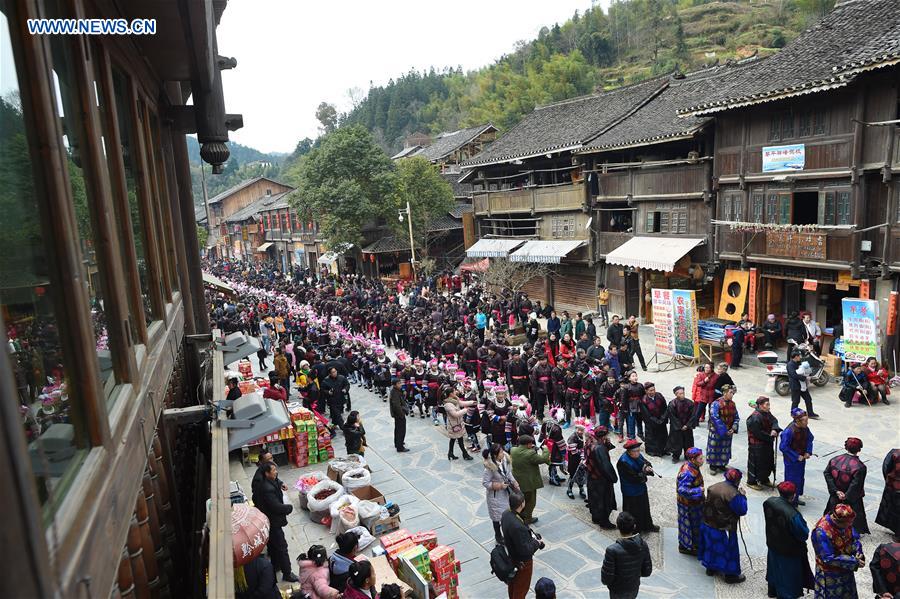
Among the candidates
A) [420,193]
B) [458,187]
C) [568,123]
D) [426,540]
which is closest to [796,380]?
[426,540]

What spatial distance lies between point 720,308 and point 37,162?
71.8 feet

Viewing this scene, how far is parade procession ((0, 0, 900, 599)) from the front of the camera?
7.83 ft

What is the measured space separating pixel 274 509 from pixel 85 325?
6235mm

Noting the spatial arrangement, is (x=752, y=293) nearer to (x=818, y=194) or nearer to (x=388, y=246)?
(x=818, y=194)

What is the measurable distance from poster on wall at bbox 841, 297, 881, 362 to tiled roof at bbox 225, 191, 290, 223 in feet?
167

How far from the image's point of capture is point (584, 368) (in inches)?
564

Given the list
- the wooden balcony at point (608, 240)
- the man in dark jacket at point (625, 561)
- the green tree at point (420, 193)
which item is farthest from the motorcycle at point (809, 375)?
the green tree at point (420, 193)

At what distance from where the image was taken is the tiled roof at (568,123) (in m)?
27.8

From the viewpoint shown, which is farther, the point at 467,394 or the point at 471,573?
the point at 467,394

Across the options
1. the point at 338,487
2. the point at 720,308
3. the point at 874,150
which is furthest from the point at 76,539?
the point at 720,308

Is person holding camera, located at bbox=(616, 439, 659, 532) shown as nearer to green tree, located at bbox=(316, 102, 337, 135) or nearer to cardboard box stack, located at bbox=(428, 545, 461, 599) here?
cardboard box stack, located at bbox=(428, 545, 461, 599)

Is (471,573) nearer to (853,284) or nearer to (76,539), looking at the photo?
(76,539)

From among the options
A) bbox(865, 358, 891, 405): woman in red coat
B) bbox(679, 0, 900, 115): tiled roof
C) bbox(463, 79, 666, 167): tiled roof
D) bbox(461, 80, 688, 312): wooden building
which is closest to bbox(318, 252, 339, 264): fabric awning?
bbox(461, 80, 688, 312): wooden building
